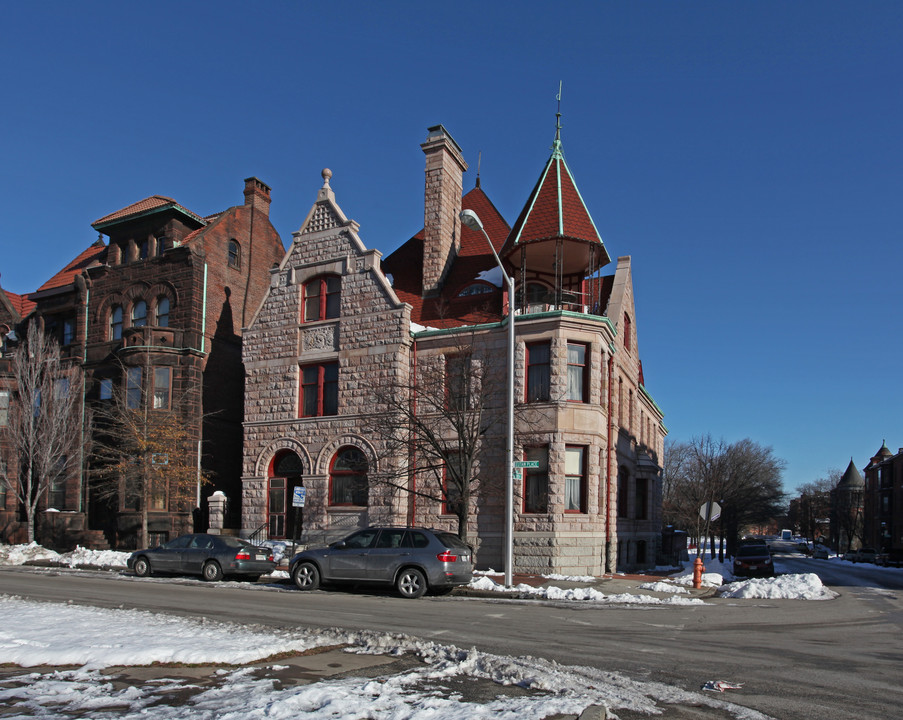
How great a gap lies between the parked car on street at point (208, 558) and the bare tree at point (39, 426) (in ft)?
46.8

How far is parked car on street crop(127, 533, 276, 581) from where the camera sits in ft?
71.3

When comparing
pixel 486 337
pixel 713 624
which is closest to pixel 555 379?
pixel 486 337

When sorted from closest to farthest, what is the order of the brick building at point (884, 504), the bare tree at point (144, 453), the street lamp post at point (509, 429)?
the street lamp post at point (509, 429) → the bare tree at point (144, 453) → the brick building at point (884, 504)

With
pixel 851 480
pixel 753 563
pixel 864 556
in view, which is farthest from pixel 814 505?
pixel 753 563

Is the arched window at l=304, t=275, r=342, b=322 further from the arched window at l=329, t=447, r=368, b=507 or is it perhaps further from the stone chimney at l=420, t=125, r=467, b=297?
the arched window at l=329, t=447, r=368, b=507

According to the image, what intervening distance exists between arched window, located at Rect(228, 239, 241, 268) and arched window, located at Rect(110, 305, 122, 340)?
17.7 ft

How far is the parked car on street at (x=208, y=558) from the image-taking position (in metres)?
21.7

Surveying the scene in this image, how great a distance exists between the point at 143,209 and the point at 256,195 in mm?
5628

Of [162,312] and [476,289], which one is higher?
[476,289]

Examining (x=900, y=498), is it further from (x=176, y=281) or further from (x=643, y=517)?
(x=176, y=281)

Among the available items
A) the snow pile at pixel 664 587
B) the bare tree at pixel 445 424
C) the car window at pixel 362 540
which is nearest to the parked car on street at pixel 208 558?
the car window at pixel 362 540

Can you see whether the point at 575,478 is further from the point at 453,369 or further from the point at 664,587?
the point at 453,369

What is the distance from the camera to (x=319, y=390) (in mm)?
29297

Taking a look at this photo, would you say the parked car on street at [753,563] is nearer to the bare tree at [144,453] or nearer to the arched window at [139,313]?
Result: the bare tree at [144,453]
